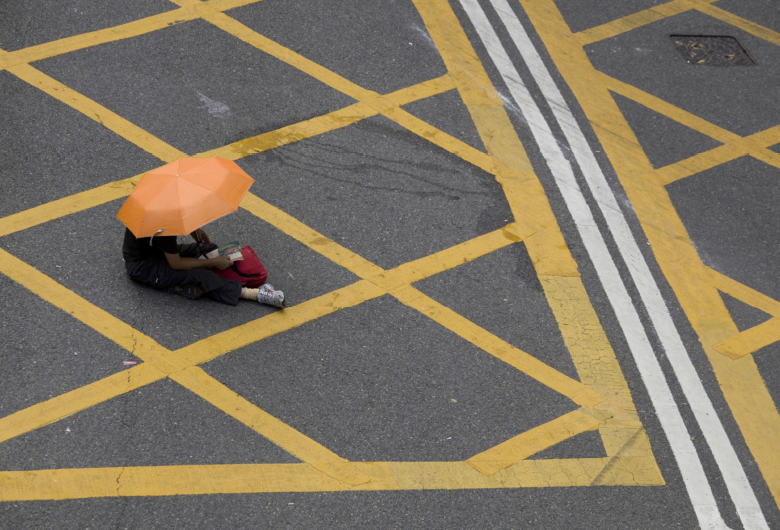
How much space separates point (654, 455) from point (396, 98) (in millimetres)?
4261

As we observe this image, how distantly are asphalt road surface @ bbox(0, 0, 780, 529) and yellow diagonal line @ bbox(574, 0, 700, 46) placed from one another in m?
0.07

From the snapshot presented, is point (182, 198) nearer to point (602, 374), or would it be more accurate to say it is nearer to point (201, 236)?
point (201, 236)

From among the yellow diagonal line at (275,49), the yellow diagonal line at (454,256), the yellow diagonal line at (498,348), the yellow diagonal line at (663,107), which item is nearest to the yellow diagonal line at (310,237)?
the yellow diagonal line at (454,256)

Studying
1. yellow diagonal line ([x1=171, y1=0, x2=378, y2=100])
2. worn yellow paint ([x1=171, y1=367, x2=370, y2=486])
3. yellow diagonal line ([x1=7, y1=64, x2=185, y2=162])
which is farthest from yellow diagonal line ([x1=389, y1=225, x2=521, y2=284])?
yellow diagonal line ([x1=7, y1=64, x2=185, y2=162])

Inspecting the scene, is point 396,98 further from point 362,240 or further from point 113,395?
point 113,395

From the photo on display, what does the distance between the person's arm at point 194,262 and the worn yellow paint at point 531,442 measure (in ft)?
7.52

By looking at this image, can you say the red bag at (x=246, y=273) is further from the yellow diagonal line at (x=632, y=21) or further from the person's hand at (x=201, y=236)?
the yellow diagonal line at (x=632, y=21)

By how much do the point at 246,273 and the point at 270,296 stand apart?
0.29 m

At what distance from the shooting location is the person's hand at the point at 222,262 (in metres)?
5.65

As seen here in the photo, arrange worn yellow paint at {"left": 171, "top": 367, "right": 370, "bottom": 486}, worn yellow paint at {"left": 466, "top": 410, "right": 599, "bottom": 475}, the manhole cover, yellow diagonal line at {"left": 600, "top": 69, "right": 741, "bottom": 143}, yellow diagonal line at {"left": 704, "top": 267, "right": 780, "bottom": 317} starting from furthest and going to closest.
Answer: the manhole cover
yellow diagonal line at {"left": 600, "top": 69, "right": 741, "bottom": 143}
yellow diagonal line at {"left": 704, "top": 267, "right": 780, "bottom": 317}
worn yellow paint at {"left": 466, "top": 410, "right": 599, "bottom": 475}
worn yellow paint at {"left": 171, "top": 367, "right": 370, "bottom": 486}

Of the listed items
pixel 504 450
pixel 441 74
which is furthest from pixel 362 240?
pixel 441 74

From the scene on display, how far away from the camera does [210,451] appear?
15.8ft

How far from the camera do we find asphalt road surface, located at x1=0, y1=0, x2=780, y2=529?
4.85 meters

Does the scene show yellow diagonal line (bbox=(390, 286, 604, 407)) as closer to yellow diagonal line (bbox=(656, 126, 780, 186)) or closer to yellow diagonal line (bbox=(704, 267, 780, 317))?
yellow diagonal line (bbox=(704, 267, 780, 317))
